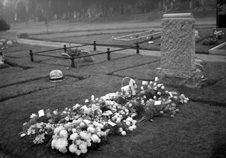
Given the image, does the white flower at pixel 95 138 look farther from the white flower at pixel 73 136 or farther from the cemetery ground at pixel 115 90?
the white flower at pixel 73 136

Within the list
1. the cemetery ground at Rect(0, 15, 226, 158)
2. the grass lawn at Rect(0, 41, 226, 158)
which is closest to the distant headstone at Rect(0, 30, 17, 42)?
the cemetery ground at Rect(0, 15, 226, 158)

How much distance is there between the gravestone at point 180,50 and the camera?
797 cm

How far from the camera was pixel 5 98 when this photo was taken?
8.52 meters

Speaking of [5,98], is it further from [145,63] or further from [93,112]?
[145,63]

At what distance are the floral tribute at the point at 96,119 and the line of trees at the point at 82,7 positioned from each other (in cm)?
3501

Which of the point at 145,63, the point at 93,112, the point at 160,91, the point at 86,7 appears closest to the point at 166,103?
the point at 160,91

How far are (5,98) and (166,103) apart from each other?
16.7ft

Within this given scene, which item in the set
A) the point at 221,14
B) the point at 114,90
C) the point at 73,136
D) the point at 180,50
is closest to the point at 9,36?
the point at 221,14

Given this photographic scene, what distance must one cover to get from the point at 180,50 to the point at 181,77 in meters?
0.82

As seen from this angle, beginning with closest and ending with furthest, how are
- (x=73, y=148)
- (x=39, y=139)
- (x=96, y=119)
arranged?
(x=73, y=148) → (x=39, y=139) → (x=96, y=119)

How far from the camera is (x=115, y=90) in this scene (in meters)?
8.36

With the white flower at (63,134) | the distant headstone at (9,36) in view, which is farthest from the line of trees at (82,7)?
the white flower at (63,134)

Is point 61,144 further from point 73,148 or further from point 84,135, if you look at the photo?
point 84,135

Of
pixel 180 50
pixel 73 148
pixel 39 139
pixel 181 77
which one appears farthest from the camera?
pixel 181 77
